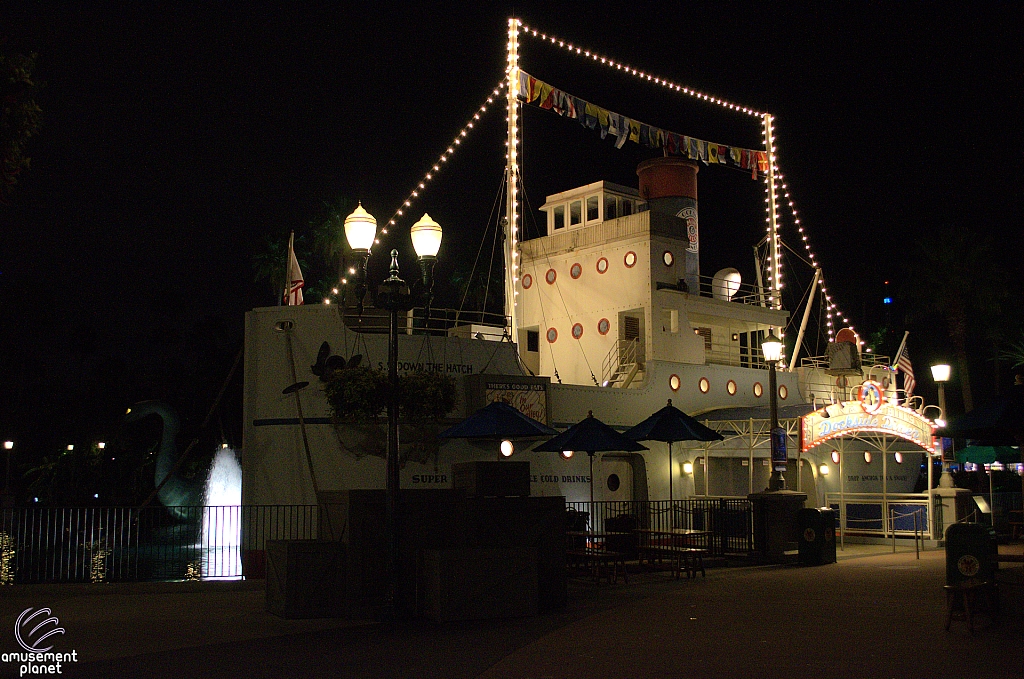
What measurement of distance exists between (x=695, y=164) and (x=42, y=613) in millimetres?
22748

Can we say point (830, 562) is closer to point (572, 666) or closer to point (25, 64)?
point (572, 666)

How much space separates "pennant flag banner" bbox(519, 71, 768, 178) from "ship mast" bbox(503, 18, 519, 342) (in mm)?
672

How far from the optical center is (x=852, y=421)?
20.8m

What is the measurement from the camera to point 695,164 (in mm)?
29266

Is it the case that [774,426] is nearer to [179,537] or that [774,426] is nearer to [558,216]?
[179,537]

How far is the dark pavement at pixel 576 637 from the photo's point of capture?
8289 millimetres

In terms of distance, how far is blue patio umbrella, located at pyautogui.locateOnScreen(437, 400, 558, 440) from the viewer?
1489cm

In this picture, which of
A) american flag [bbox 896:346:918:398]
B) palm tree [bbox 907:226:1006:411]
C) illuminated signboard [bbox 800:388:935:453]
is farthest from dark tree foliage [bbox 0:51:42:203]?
palm tree [bbox 907:226:1006:411]

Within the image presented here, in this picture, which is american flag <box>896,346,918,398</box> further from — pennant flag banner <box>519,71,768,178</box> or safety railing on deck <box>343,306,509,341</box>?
safety railing on deck <box>343,306,509,341</box>

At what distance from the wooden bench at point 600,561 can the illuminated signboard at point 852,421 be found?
689cm

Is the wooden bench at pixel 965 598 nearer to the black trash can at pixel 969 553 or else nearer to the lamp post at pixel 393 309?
the black trash can at pixel 969 553

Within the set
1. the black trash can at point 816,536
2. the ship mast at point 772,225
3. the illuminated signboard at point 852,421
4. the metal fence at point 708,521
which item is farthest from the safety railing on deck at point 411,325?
the ship mast at point 772,225

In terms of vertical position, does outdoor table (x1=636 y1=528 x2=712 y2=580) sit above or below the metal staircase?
below

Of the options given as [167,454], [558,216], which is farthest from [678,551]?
[558,216]
